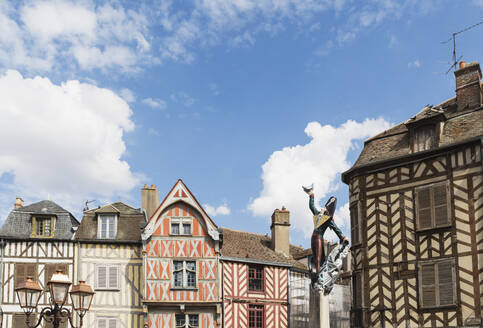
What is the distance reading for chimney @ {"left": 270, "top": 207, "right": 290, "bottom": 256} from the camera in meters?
28.7

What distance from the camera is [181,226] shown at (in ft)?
84.2

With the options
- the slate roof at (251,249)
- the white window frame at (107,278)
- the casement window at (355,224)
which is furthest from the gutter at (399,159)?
the white window frame at (107,278)

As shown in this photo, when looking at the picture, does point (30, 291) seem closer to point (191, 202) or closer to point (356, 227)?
point (356, 227)

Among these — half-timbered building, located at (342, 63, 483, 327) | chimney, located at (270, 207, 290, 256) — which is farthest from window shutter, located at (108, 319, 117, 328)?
half-timbered building, located at (342, 63, 483, 327)

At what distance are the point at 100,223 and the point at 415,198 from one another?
44.3 feet

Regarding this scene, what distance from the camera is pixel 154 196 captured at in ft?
92.4

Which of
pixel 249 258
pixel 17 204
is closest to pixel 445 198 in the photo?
pixel 249 258

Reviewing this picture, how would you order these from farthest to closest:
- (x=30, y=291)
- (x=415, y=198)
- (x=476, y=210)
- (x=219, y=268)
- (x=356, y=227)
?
(x=219, y=268)
(x=356, y=227)
(x=415, y=198)
(x=476, y=210)
(x=30, y=291)

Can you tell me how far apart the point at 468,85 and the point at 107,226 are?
15510 mm

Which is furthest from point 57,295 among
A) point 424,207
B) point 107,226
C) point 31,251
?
point 107,226

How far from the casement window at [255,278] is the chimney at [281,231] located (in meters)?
1.94

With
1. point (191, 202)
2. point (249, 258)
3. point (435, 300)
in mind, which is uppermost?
point (191, 202)

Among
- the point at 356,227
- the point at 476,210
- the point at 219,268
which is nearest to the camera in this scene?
the point at 476,210

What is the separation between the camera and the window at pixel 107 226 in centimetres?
2575
